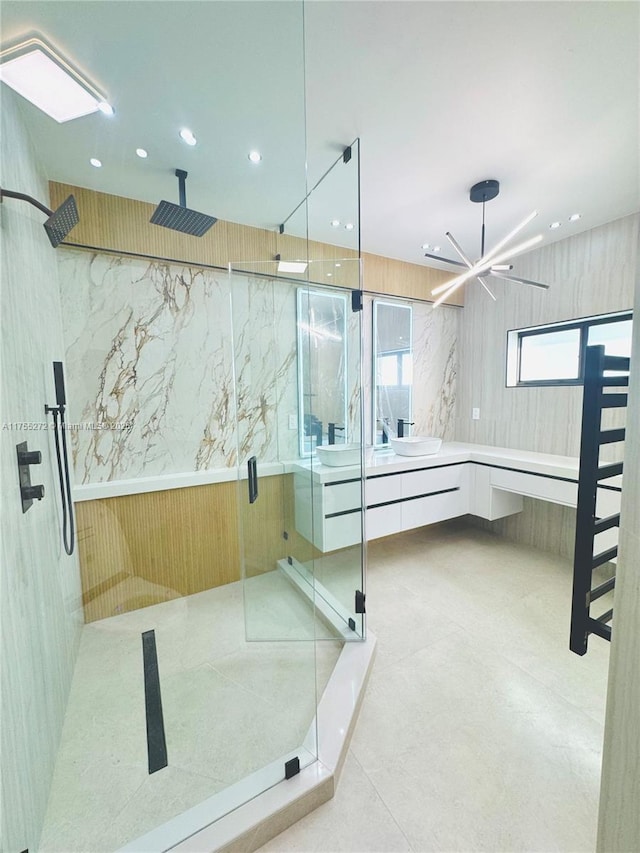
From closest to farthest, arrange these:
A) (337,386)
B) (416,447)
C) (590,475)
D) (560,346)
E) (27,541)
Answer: (590,475) → (27,541) → (337,386) → (416,447) → (560,346)

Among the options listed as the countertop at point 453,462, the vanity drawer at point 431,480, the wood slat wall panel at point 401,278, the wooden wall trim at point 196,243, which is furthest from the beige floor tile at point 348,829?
the wood slat wall panel at point 401,278

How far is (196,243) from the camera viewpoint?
245cm

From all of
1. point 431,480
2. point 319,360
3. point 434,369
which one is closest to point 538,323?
point 434,369

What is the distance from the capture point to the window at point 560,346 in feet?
9.09

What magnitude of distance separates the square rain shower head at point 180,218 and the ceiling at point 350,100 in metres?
0.07

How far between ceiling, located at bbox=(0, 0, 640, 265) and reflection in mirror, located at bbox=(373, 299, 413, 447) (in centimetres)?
110

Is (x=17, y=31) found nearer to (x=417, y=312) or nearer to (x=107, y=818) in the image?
(x=107, y=818)

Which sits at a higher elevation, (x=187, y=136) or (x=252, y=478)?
(x=187, y=136)

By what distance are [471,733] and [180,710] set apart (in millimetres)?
1274

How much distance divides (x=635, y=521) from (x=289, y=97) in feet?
6.63

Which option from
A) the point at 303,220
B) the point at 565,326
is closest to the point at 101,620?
the point at 303,220

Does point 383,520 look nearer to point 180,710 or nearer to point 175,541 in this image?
point 175,541

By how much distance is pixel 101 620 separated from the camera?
2.21 metres

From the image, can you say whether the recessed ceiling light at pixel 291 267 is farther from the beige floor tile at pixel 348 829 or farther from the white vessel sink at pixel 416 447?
the beige floor tile at pixel 348 829
